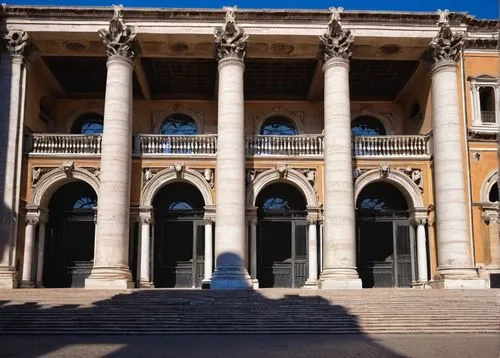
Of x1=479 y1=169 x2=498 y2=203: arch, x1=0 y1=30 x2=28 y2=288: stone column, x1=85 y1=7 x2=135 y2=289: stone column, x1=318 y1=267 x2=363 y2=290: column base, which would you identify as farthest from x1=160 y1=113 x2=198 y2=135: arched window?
x1=479 y1=169 x2=498 y2=203: arch

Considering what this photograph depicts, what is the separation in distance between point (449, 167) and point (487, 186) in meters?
1.96

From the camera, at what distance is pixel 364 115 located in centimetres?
3067

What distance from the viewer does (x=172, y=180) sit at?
25.7 metres

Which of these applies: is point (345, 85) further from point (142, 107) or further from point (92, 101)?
point (92, 101)

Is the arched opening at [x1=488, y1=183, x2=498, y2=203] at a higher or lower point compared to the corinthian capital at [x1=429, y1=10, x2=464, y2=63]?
lower

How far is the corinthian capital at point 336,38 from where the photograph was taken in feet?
80.4

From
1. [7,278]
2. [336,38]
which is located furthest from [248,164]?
[7,278]

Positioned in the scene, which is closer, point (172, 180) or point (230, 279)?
point (230, 279)

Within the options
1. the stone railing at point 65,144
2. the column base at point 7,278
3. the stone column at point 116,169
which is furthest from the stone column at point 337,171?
the column base at point 7,278

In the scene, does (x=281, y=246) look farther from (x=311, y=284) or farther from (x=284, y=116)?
(x=284, y=116)

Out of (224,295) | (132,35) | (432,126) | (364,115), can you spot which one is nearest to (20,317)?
(224,295)

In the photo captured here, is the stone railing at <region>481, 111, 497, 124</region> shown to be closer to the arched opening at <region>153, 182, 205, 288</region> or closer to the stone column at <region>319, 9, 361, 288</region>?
the stone column at <region>319, 9, 361, 288</region>

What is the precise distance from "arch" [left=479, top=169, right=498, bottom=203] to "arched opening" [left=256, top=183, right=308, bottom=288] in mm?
7342

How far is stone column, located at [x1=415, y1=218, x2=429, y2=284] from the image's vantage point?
25.3m
